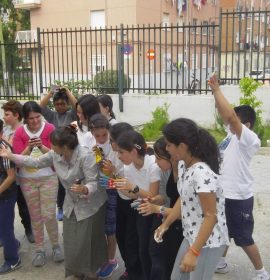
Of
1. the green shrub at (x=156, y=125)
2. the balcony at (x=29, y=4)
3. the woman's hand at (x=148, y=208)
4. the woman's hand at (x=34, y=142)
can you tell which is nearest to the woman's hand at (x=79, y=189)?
the woman's hand at (x=148, y=208)

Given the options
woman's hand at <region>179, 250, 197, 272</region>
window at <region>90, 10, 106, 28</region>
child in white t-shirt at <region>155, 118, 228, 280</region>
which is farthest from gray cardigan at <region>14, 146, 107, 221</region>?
window at <region>90, 10, 106, 28</region>

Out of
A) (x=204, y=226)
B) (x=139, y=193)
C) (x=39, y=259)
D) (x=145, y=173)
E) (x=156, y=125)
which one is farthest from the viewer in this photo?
(x=156, y=125)

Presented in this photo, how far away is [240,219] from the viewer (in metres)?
3.04

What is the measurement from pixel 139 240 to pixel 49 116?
203 cm

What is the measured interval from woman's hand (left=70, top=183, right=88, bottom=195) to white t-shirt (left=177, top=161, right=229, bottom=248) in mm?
857

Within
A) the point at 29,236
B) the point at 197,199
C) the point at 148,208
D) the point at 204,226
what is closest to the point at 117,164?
the point at 148,208

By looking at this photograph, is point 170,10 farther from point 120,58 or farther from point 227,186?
point 227,186

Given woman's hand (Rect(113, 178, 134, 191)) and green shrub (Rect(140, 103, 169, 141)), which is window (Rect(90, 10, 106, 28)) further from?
woman's hand (Rect(113, 178, 134, 191))

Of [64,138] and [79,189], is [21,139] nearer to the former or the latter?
[64,138]

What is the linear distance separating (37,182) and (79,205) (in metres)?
0.62

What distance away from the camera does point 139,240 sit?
303 centimetres

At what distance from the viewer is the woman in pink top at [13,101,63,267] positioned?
360 centimetres

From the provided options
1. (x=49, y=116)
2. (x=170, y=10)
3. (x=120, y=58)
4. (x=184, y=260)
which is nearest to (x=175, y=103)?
(x=120, y=58)

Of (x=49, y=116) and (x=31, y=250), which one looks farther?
(x=49, y=116)
